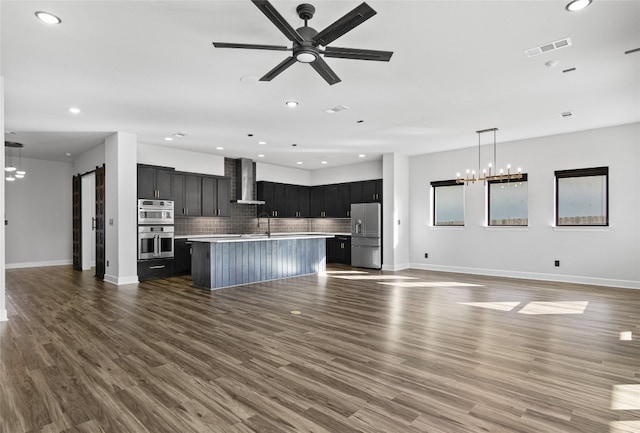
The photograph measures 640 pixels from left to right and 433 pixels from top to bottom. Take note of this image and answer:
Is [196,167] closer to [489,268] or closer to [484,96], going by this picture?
[484,96]

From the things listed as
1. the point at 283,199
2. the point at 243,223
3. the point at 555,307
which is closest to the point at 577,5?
the point at 555,307

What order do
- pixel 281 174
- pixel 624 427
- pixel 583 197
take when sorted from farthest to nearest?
1. pixel 281 174
2. pixel 583 197
3. pixel 624 427

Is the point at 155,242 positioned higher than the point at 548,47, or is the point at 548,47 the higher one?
the point at 548,47

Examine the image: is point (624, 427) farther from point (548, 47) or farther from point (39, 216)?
point (39, 216)

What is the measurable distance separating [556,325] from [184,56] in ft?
16.9

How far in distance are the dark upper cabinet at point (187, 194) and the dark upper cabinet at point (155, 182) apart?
0.51 ft

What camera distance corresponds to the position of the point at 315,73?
13.1ft

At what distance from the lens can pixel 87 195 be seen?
9.30m

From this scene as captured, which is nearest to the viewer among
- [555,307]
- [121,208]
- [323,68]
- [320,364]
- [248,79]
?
[320,364]

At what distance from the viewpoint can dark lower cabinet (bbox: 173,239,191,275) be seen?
7.91 metres

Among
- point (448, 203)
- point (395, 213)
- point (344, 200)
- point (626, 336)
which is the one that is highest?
point (344, 200)

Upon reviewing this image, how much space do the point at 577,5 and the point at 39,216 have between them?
472 inches

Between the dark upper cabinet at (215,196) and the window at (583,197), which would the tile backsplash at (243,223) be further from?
the window at (583,197)

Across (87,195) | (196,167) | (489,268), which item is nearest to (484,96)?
(489,268)
